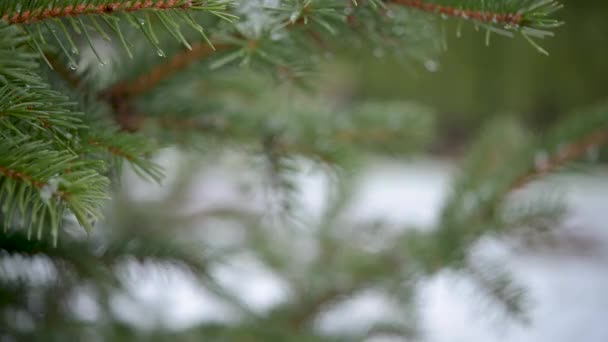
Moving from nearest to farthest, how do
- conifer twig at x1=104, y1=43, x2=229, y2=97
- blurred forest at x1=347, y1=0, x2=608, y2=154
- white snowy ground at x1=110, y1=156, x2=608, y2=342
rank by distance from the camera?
conifer twig at x1=104, y1=43, x2=229, y2=97, white snowy ground at x1=110, y1=156, x2=608, y2=342, blurred forest at x1=347, y1=0, x2=608, y2=154

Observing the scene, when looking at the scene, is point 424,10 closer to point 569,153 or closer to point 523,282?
point 569,153

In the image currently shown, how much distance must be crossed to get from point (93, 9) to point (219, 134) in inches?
6.4

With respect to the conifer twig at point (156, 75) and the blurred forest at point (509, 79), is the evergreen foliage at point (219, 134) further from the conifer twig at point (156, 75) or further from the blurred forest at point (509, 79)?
the blurred forest at point (509, 79)

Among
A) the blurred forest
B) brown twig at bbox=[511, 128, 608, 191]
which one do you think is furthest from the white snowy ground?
the blurred forest

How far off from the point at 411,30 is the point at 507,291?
7.8 inches

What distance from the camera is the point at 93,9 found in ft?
0.53

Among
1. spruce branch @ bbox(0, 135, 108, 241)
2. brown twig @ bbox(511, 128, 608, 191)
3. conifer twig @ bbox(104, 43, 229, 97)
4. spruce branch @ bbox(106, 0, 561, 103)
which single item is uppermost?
brown twig @ bbox(511, 128, 608, 191)

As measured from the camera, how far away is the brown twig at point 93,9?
16 centimetres

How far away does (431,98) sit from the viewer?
3.28ft

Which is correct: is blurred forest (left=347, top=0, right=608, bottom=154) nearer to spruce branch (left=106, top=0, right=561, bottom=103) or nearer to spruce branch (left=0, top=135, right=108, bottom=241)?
spruce branch (left=106, top=0, right=561, bottom=103)

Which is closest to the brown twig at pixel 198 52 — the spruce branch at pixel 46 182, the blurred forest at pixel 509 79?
the spruce branch at pixel 46 182

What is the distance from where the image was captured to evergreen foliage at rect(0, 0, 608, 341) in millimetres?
161

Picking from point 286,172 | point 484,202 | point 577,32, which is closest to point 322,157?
point 286,172

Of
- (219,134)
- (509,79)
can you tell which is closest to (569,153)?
(219,134)
